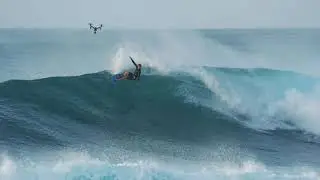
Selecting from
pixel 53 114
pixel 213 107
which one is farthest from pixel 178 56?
pixel 53 114

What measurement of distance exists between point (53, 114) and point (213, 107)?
3.22 meters

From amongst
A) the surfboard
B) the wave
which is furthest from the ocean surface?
the surfboard

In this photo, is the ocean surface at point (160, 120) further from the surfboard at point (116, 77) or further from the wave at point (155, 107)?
the surfboard at point (116, 77)

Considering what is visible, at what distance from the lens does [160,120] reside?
9.01 m

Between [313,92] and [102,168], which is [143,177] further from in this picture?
[313,92]

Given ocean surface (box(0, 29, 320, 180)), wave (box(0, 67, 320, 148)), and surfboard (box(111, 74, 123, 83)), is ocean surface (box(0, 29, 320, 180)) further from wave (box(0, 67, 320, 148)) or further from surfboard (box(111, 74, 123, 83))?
surfboard (box(111, 74, 123, 83))

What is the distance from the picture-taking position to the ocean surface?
687 cm

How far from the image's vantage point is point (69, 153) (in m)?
7.29

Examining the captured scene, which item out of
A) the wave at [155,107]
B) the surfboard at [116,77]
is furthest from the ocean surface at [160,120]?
the surfboard at [116,77]

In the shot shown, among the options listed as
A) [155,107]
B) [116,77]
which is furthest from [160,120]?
[116,77]

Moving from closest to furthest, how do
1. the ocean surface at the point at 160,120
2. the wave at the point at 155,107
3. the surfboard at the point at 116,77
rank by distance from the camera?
the ocean surface at the point at 160,120
the wave at the point at 155,107
the surfboard at the point at 116,77

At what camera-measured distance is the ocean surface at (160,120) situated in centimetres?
687

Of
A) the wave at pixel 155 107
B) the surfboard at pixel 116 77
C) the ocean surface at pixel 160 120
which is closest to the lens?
the ocean surface at pixel 160 120

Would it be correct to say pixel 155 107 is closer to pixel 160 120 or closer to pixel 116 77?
pixel 160 120
